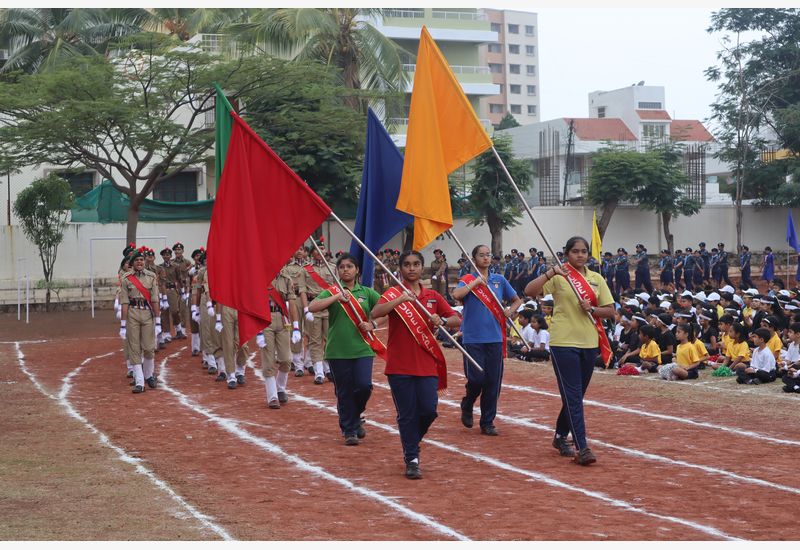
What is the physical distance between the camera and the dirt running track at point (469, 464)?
750 centimetres

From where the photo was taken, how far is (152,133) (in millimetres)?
28500

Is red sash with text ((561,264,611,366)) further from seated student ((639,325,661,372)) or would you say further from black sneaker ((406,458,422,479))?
seated student ((639,325,661,372))

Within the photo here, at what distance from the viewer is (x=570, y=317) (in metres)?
9.75

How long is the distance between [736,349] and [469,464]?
7.50 meters

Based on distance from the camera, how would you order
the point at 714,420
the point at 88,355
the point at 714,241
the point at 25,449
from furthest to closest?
the point at 714,241 → the point at 88,355 → the point at 714,420 → the point at 25,449

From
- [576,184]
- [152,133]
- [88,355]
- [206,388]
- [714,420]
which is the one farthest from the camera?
[576,184]

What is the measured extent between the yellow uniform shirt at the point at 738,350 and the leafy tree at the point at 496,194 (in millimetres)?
21586

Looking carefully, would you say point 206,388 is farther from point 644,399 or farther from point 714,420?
→ point 714,420

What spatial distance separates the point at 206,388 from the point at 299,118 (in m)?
16.6

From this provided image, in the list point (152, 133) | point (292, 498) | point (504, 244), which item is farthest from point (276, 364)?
point (504, 244)

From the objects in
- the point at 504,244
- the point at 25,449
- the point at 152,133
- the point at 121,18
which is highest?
the point at 121,18

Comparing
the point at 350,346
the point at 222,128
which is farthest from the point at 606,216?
the point at 350,346

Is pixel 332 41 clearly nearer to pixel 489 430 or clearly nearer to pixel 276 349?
pixel 276 349

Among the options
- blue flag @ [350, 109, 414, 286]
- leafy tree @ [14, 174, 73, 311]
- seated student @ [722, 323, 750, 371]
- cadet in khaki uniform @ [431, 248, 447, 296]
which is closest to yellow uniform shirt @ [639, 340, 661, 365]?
seated student @ [722, 323, 750, 371]
